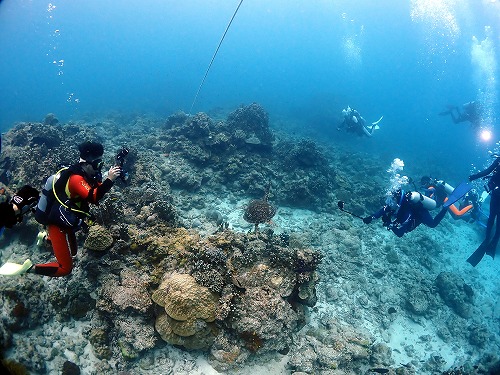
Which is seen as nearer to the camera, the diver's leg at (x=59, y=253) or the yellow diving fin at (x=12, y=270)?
the yellow diving fin at (x=12, y=270)

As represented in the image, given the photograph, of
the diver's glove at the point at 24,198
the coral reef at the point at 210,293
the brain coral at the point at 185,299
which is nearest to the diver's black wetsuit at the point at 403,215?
the coral reef at the point at 210,293

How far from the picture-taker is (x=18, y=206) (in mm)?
3236

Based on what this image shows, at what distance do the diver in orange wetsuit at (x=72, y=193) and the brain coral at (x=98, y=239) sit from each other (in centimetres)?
87

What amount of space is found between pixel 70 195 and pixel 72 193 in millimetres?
57

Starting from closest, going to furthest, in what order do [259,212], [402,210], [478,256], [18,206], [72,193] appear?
[18,206]
[72,193]
[402,210]
[259,212]
[478,256]

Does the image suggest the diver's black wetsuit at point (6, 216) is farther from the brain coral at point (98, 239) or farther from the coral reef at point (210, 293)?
the brain coral at point (98, 239)

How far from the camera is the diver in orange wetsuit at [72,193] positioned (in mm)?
4781

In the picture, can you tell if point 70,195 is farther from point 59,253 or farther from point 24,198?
point 24,198

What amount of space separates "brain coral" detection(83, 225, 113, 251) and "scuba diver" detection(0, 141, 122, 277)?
0.86 m

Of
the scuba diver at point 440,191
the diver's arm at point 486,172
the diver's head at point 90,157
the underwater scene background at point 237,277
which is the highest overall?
the diver's arm at point 486,172

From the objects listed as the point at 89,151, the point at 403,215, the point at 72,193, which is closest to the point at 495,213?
the point at 403,215

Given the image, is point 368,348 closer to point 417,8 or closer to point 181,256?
point 181,256

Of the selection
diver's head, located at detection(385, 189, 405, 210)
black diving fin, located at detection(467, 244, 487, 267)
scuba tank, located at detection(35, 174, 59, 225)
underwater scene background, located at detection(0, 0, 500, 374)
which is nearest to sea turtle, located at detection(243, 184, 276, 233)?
underwater scene background, located at detection(0, 0, 500, 374)

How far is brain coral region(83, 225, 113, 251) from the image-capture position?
6.29 metres
